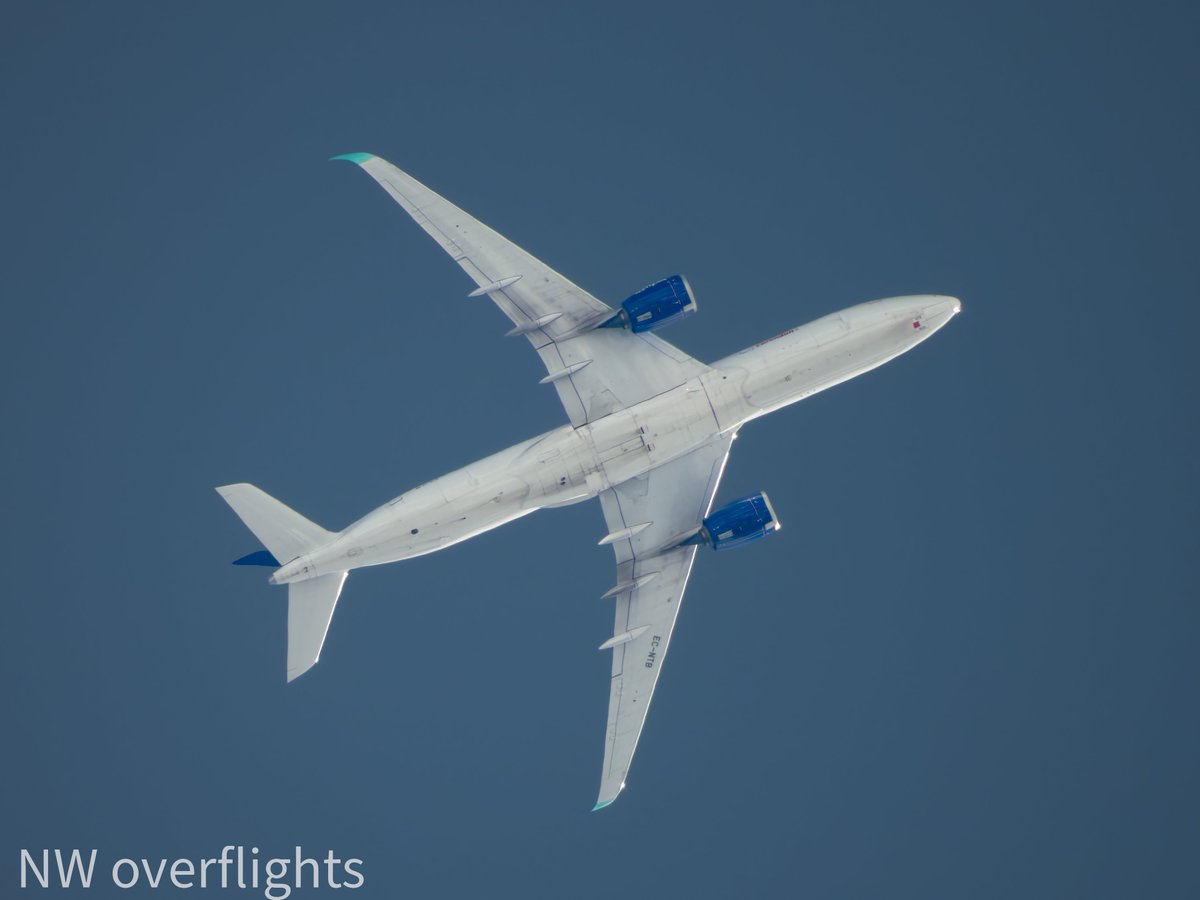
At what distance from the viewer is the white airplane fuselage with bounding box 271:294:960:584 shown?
144 feet

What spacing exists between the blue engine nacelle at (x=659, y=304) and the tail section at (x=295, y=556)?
41.4ft

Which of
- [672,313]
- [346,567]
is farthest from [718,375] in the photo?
[346,567]

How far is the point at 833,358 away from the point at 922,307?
12.0 ft

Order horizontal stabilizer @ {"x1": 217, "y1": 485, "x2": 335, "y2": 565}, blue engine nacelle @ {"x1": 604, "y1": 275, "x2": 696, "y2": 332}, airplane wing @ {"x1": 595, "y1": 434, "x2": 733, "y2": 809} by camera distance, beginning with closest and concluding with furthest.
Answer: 1. horizontal stabilizer @ {"x1": 217, "y1": 485, "x2": 335, "y2": 565}
2. blue engine nacelle @ {"x1": 604, "y1": 275, "x2": 696, "y2": 332}
3. airplane wing @ {"x1": 595, "y1": 434, "x2": 733, "y2": 809}

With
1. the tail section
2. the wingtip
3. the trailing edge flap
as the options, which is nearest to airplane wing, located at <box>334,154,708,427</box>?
the wingtip

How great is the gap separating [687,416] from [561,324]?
5411mm

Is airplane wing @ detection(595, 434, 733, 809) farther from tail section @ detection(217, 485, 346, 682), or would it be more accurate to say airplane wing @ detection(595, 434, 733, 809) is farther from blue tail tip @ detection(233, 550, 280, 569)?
blue tail tip @ detection(233, 550, 280, 569)

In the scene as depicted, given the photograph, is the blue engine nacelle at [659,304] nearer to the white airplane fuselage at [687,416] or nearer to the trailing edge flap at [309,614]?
the white airplane fuselage at [687,416]

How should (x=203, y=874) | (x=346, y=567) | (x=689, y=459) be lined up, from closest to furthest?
(x=346, y=567) < (x=689, y=459) < (x=203, y=874)

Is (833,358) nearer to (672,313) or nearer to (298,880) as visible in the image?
(672,313)

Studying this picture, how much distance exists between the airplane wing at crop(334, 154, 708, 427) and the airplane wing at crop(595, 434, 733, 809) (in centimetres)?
368

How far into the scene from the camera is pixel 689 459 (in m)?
46.6

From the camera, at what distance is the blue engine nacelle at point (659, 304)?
145 ft

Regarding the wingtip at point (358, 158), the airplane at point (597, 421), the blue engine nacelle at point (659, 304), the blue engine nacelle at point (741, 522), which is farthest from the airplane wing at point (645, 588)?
the wingtip at point (358, 158)
